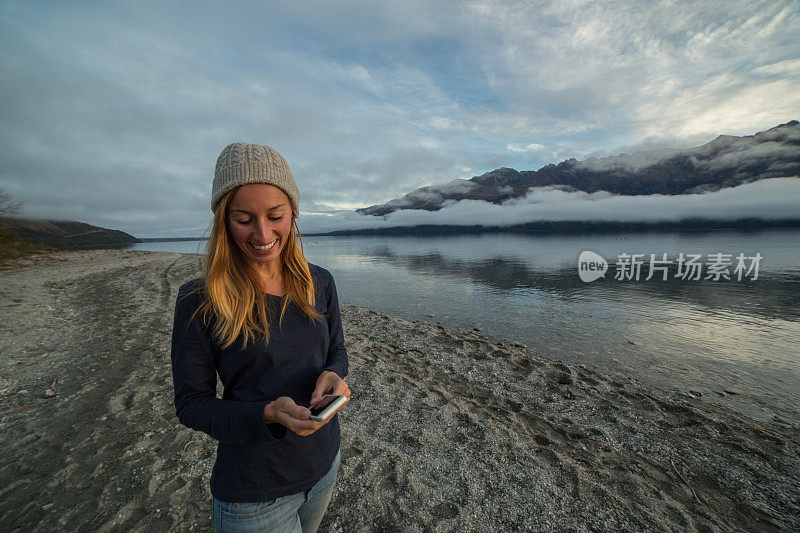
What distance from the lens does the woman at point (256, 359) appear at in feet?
5.52

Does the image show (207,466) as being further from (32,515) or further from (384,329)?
(384,329)

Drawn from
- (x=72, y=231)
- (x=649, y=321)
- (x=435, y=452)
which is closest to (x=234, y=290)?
(x=435, y=452)

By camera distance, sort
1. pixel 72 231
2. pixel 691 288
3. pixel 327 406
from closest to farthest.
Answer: pixel 327 406 < pixel 691 288 < pixel 72 231

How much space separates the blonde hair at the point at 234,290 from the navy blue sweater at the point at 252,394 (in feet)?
0.19

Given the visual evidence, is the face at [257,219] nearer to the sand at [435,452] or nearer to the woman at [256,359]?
the woman at [256,359]

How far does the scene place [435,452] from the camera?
5.15 meters

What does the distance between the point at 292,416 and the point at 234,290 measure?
36.1 inches

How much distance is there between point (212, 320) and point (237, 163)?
3.18 ft

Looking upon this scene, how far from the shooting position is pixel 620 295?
2345 centimetres

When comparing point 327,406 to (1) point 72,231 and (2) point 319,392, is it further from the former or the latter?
(1) point 72,231

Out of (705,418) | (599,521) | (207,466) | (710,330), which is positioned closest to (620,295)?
(710,330)

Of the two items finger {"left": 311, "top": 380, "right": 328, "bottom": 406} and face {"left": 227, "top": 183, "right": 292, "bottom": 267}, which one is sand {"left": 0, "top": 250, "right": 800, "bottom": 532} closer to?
finger {"left": 311, "top": 380, "right": 328, "bottom": 406}

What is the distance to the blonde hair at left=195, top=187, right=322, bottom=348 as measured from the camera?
6.01 feet

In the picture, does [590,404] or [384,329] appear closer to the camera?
[590,404]
